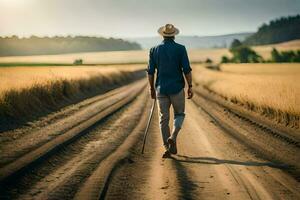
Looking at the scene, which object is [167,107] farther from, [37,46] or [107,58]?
[37,46]

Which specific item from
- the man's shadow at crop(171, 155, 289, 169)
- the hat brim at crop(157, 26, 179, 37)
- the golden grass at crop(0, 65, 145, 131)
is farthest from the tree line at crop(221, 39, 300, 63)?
the man's shadow at crop(171, 155, 289, 169)

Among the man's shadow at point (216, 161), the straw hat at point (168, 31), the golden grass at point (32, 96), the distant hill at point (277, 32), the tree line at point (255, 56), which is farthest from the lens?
the distant hill at point (277, 32)

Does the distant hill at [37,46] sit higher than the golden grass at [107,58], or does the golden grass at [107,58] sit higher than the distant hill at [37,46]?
the distant hill at [37,46]

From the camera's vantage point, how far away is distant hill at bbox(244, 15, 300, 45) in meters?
163

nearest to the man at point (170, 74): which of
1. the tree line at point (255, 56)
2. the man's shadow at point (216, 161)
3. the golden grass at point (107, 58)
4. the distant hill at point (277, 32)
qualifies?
the man's shadow at point (216, 161)

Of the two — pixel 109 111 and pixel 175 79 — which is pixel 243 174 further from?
pixel 109 111

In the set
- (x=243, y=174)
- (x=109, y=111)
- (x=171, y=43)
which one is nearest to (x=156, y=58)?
(x=171, y=43)

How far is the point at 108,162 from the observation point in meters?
7.61

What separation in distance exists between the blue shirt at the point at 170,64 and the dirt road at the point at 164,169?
1364 mm

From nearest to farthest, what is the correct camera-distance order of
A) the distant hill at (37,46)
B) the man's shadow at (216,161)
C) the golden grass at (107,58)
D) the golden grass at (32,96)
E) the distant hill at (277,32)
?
the man's shadow at (216,161), the golden grass at (32,96), the golden grass at (107,58), the distant hill at (37,46), the distant hill at (277,32)

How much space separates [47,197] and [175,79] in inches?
144

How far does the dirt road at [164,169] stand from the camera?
5.88m

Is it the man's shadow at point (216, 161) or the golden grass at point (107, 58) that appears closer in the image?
the man's shadow at point (216, 161)

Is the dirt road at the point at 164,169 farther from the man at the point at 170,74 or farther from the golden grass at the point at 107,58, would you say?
the golden grass at the point at 107,58
